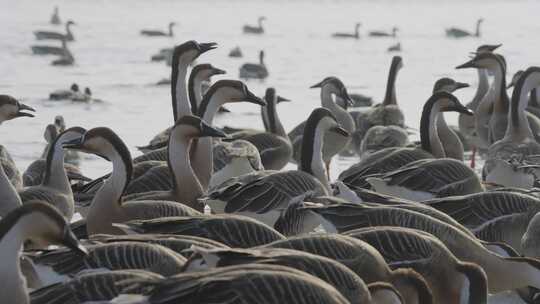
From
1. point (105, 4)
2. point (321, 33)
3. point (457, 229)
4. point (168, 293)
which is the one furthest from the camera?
point (105, 4)

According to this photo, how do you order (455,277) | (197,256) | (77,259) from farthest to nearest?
(455,277) → (77,259) → (197,256)

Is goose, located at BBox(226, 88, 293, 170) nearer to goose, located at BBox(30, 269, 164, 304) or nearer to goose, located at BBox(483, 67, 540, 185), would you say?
goose, located at BBox(483, 67, 540, 185)

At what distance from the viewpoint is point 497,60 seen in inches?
603

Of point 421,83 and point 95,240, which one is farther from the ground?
point 95,240

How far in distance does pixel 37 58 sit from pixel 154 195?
2087cm

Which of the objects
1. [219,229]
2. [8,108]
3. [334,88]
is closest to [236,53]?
[334,88]

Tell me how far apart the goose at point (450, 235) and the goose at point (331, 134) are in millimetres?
5684

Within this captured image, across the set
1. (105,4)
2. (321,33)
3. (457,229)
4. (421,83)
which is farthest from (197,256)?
(105,4)

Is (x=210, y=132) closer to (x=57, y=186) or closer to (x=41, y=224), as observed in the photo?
(x=57, y=186)

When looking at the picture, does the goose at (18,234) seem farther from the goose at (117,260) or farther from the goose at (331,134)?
the goose at (331,134)

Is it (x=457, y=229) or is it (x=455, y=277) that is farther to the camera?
(x=457, y=229)

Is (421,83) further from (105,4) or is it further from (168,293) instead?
(105,4)

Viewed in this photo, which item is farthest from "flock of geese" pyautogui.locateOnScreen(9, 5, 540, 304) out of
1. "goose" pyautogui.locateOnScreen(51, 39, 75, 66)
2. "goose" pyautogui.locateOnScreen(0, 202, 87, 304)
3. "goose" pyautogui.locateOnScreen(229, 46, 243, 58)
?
"goose" pyautogui.locateOnScreen(229, 46, 243, 58)

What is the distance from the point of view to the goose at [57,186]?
911cm
